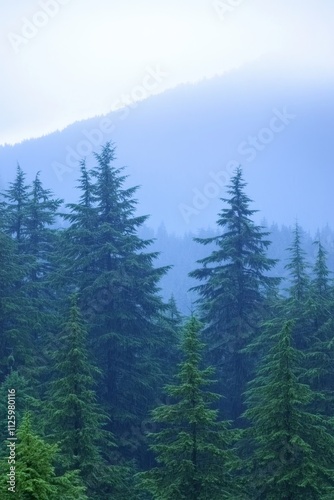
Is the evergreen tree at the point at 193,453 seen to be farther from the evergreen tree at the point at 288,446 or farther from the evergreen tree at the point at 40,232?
→ the evergreen tree at the point at 40,232

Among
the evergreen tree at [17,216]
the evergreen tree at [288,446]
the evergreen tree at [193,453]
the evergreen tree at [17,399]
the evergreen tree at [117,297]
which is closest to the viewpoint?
the evergreen tree at [288,446]

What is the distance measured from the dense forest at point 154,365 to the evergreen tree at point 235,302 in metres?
0.07

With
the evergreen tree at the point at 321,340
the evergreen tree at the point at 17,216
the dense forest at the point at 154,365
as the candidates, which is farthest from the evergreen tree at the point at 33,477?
the evergreen tree at the point at 17,216

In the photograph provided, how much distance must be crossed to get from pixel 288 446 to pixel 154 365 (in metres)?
10.1

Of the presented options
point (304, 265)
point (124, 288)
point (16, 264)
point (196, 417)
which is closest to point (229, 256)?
point (304, 265)

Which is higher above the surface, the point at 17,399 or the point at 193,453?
the point at 17,399

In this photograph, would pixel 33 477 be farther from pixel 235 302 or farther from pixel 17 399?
A: pixel 235 302

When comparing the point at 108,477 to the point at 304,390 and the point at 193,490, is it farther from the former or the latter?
the point at 304,390

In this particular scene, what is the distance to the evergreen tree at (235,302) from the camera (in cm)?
2298

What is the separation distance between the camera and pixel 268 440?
44.0 feet

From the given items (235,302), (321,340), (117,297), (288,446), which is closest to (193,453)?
(288,446)

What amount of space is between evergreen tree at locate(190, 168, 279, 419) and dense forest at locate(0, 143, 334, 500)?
2.6 inches

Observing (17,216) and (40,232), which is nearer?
(17,216)

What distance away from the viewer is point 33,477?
8.42 metres
